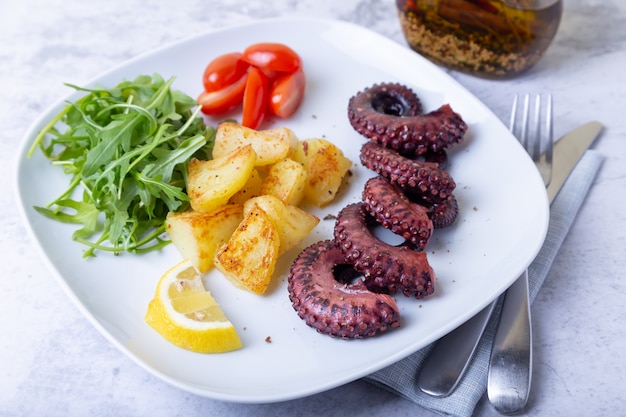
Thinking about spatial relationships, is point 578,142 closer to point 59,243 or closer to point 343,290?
point 343,290

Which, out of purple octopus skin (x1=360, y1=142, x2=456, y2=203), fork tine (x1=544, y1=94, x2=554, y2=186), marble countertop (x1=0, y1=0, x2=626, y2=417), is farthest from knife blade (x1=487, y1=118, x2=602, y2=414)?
fork tine (x1=544, y1=94, x2=554, y2=186)

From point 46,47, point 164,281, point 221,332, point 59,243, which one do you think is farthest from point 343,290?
point 46,47

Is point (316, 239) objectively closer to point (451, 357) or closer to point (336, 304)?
point (336, 304)

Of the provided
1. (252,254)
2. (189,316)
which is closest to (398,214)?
(252,254)

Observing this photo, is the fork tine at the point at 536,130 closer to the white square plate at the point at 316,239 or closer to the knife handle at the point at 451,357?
the white square plate at the point at 316,239

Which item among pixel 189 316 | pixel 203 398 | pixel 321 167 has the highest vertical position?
pixel 321 167

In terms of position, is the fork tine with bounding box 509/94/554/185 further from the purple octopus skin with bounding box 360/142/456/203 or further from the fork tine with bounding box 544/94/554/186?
the purple octopus skin with bounding box 360/142/456/203
